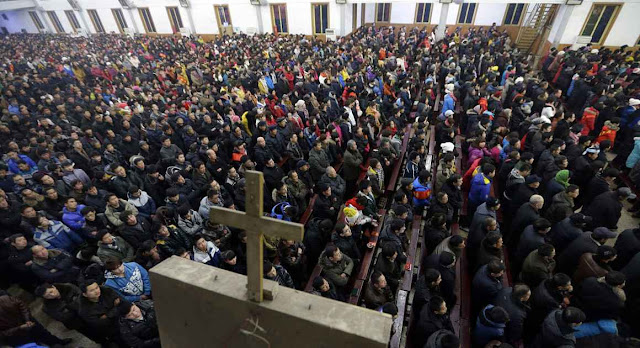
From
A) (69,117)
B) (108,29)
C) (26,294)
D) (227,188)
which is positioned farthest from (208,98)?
(108,29)

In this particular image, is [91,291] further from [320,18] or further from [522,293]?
[320,18]

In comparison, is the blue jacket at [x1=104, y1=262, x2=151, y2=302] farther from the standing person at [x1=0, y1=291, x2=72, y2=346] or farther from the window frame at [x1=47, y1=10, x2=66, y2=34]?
the window frame at [x1=47, y1=10, x2=66, y2=34]

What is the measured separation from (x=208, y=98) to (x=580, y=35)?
19.3 metres

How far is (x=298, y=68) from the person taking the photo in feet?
44.7

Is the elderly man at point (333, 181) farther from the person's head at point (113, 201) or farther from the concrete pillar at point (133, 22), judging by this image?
the concrete pillar at point (133, 22)

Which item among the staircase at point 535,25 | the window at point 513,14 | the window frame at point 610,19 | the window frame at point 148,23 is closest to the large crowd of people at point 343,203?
the window frame at point 610,19

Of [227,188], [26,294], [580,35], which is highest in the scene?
[580,35]

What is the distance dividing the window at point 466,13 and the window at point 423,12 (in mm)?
2502

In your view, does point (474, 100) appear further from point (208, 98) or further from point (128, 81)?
point (128, 81)

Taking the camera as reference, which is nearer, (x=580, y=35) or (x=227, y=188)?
(x=227, y=188)

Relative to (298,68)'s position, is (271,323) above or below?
above

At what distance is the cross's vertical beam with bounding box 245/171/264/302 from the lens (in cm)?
147

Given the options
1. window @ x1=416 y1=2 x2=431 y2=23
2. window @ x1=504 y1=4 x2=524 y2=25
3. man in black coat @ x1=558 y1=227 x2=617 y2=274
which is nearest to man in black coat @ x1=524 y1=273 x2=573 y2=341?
man in black coat @ x1=558 y1=227 x2=617 y2=274

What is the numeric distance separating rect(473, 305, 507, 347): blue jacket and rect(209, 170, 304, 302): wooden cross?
3.02 metres
